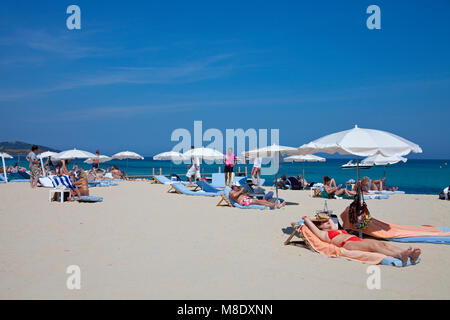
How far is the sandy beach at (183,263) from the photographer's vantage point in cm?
360

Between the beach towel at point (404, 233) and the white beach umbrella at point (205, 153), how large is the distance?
33.1 ft

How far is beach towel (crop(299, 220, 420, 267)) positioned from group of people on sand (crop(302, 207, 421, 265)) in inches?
2.1

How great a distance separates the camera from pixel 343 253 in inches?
188

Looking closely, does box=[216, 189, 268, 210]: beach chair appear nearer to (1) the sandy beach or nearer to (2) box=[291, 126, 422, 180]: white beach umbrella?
(1) the sandy beach

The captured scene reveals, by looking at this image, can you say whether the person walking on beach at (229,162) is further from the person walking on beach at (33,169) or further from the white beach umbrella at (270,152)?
the person walking on beach at (33,169)

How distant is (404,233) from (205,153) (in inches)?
420

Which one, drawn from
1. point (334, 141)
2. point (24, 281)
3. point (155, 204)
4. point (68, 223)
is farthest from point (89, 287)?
point (155, 204)

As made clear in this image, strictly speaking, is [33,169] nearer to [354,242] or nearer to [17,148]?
[354,242]

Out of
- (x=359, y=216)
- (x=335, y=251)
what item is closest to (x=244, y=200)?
(x=359, y=216)

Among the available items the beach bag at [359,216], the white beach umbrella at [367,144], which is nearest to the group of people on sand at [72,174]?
the white beach umbrella at [367,144]

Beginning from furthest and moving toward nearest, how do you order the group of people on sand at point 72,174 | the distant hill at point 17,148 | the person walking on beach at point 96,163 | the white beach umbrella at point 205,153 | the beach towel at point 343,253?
1. the distant hill at point 17,148
2. the person walking on beach at point 96,163
3. the white beach umbrella at point 205,153
4. the group of people on sand at point 72,174
5. the beach towel at point 343,253

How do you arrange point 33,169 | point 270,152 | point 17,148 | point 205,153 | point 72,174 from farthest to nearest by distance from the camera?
point 17,148 < point 205,153 < point 33,169 < point 72,174 < point 270,152

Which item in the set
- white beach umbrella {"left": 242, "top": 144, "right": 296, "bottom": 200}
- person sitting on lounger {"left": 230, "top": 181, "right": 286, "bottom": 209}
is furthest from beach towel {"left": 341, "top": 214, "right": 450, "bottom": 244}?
white beach umbrella {"left": 242, "top": 144, "right": 296, "bottom": 200}

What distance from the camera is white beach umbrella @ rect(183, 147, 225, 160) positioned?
51.8ft
